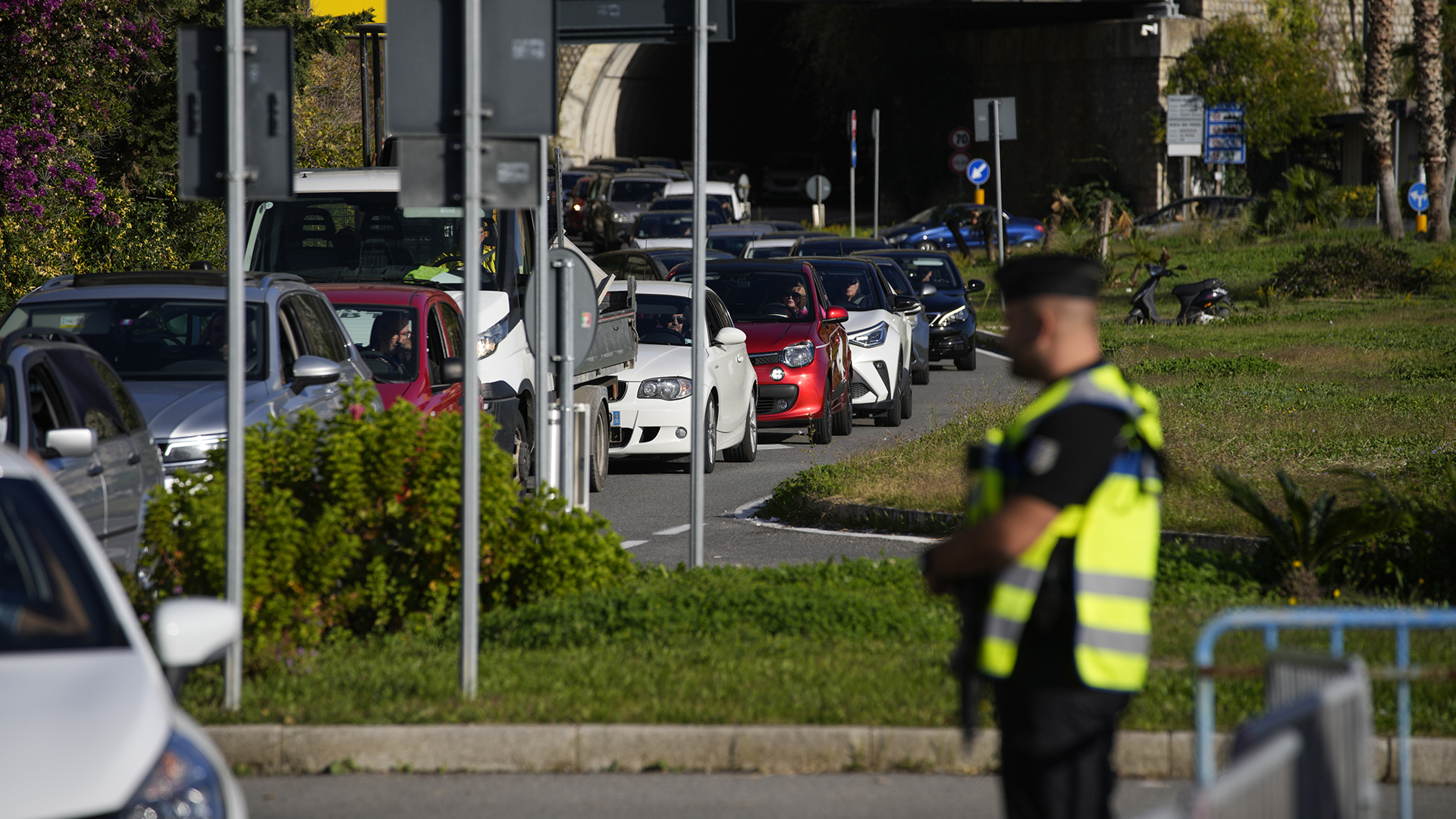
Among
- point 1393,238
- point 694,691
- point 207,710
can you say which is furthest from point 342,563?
point 1393,238

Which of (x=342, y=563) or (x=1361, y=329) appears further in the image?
(x=1361, y=329)

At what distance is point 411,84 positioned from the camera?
21.8ft

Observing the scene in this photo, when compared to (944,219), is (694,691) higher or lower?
lower

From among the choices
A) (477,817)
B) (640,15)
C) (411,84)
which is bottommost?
(477,817)

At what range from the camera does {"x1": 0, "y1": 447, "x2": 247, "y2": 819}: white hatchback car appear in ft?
11.4

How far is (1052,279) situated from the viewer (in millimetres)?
3701

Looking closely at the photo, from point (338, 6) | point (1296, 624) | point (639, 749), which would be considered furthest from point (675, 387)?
point (338, 6)

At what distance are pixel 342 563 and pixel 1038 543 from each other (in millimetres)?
Answer: 4143

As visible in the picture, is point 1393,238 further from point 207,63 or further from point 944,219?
point 207,63

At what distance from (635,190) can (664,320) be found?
3083cm

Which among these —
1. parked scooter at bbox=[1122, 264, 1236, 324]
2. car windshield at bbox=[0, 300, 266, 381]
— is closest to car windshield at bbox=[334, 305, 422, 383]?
car windshield at bbox=[0, 300, 266, 381]

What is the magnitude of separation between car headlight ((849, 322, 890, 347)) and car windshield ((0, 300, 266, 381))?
891 cm

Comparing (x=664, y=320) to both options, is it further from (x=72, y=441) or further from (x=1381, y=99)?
(x=1381, y=99)

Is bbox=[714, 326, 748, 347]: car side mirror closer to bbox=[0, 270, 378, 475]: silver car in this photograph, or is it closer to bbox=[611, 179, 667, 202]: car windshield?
bbox=[0, 270, 378, 475]: silver car
